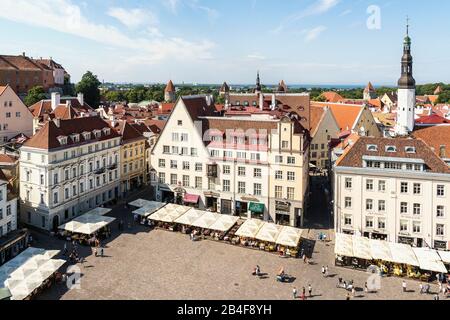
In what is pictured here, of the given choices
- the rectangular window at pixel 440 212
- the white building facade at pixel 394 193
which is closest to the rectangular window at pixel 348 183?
the white building facade at pixel 394 193

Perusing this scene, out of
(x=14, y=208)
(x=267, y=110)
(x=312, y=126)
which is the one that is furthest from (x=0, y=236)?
(x=312, y=126)

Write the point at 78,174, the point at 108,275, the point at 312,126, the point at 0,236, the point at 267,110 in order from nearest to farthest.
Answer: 1. the point at 108,275
2. the point at 0,236
3. the point at 78,174
4. the point at 267,110
5. the point at 312,126

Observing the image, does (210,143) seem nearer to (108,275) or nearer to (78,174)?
(78,174)

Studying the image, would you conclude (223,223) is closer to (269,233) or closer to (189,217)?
(189,217)

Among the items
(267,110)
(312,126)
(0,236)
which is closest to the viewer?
(0,236)

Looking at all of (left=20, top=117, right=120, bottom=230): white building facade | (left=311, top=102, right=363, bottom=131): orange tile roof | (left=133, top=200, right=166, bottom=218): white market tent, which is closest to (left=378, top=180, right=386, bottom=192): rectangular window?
(left=133, top=200, right=166, bottom=218): white market tent

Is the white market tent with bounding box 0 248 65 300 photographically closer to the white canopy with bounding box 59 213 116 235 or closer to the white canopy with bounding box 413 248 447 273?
the white canopy with bounding box 59 213 116 235
